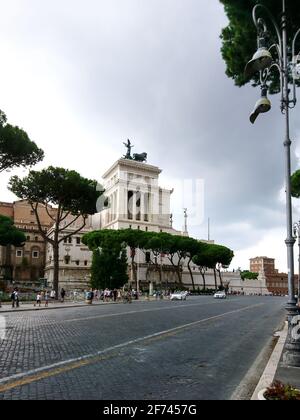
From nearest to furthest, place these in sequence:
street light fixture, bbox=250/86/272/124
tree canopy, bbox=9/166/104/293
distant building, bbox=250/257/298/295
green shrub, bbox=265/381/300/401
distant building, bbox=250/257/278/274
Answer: green shrub, bbox=265/381/300/401 → street light fixture, bbox=250/86/272/124 → tree canopy, bbox=9/166/104/293 → distant building, bbox=250/257/298/295 → distant building, bbox=250/257/278/274

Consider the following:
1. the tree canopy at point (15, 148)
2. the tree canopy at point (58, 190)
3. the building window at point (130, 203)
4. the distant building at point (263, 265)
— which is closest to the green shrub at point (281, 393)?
the tree canopy at point (15, 148)

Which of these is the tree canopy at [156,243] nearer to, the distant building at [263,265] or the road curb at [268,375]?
the road curb at [268,375]

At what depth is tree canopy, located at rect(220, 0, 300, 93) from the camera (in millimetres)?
12758

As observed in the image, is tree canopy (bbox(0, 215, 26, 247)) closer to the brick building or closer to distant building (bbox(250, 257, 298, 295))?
the brick building

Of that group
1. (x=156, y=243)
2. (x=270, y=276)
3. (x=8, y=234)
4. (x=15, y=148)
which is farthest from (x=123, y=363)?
(x=270, y=276)

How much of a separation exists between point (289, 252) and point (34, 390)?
541cm

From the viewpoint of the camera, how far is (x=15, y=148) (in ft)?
108

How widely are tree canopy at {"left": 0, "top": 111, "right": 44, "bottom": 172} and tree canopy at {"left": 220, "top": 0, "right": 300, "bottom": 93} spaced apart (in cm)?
2141

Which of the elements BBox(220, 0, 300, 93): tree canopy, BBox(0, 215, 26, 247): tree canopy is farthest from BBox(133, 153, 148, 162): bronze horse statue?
BBox(220, 0, 300, 93): tree canopy

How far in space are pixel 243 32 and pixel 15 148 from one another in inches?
917

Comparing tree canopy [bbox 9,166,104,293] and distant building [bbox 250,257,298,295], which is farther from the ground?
tree canopy [bbox 9,166,104,293]
